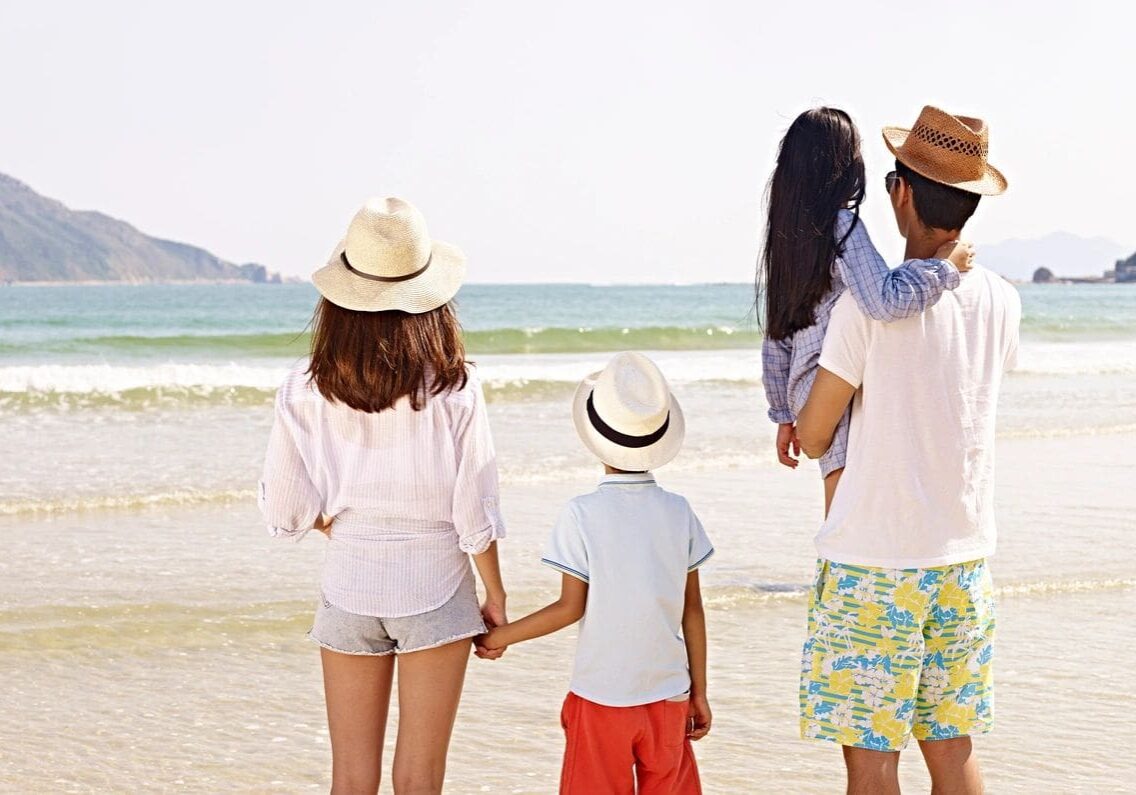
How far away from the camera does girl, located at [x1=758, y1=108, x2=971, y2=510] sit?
2.59 m

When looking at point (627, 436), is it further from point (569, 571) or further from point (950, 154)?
point (950, 154)

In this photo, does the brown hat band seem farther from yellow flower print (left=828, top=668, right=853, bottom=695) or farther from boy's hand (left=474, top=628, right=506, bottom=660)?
yellow flower print (left=828, top=668, right=853, bottom=695)

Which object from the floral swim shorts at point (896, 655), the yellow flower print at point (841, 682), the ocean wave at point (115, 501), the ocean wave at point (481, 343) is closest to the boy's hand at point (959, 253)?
the floral swim shorts at point (896, 655)

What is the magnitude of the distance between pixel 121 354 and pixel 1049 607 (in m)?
21.8

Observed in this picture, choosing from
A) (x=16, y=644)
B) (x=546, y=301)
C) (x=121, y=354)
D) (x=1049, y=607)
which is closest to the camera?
(x=16, y=644)

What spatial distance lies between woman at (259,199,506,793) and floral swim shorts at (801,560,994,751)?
68 cm

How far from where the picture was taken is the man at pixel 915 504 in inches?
99.7

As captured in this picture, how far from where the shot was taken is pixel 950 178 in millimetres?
2596

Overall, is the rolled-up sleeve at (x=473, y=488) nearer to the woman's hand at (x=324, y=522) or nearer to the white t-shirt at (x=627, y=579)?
the white t-shirt at (x=627, y=579)

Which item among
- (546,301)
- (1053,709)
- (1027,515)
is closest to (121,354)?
(1027,515)

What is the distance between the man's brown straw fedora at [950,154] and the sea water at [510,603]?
1.79 metres

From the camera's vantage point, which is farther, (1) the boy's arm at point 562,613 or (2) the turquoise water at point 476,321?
(2) the turquoise water at point 476,321

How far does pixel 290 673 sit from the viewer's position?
4.54 meters

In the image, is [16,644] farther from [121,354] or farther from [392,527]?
[121,354]
